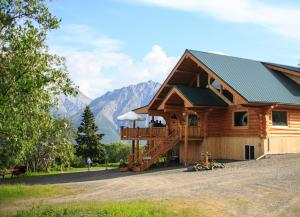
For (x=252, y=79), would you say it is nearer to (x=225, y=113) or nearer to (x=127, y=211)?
(x=225, y=113)

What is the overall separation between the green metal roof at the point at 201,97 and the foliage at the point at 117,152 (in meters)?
32.3

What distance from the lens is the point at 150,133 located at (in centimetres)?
3138

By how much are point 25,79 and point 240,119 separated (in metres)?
16.9

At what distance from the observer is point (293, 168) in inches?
877

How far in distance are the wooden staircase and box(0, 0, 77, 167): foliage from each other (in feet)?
33.5

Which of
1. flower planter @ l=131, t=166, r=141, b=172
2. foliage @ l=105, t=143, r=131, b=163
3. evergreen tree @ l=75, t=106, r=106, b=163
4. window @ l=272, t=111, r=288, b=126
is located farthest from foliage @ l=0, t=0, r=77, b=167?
foliage @ l=105, t=143, r=131, b=163

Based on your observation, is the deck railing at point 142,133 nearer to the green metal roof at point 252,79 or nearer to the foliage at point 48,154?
the green metal roof at point 252,79

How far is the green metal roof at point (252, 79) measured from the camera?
91.6ft

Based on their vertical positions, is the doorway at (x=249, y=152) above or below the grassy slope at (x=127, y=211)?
above

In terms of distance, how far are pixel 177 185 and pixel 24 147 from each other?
709 cm

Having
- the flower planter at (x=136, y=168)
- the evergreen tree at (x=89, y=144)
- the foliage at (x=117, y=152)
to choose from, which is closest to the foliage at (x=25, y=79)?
the flower planter at (x=136, y=168)

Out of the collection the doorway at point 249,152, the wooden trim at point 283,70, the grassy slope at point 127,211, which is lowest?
the grassy slope at point 127,211

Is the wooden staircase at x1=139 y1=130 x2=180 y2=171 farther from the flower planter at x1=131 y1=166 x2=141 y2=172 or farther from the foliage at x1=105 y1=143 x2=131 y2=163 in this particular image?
the foliage at x1=105 y1=143 x2=131 y2=163

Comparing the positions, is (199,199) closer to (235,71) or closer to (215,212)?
(215,212)
